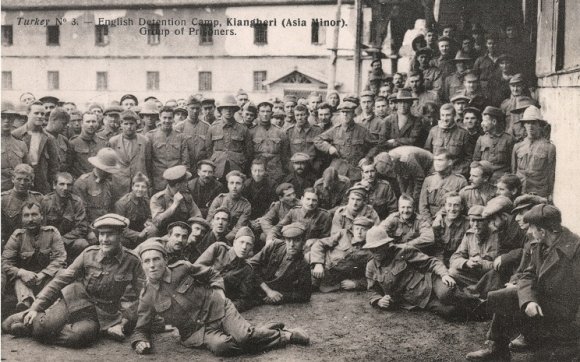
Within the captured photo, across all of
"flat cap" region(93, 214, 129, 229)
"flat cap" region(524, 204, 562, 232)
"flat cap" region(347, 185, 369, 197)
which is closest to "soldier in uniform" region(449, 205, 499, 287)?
"flat cap" region(347, 185, 369, 197)

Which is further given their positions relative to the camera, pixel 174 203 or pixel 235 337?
pixel 174 203

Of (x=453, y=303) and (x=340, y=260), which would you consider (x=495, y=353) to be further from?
(x=340, y=260)

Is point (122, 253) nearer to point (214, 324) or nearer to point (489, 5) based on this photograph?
point (214, 324)

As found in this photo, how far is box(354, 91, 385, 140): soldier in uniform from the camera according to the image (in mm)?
9305

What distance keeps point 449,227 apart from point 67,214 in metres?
4.37

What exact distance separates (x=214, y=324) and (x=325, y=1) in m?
22.4

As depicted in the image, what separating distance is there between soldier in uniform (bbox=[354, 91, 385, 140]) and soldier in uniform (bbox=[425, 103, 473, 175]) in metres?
1.07

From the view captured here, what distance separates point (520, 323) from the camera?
193 inches

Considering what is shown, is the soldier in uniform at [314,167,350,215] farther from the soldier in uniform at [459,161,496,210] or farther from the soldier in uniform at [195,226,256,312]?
the soldier in uniform at [195,226,256,312]

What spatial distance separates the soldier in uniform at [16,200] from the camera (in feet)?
20.9

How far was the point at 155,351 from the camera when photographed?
526 centimetres

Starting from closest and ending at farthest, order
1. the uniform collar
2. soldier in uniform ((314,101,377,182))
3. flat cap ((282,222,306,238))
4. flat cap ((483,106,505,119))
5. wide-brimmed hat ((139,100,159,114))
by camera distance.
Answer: the uniform collar → flat cap ((282,222,306,238)) → flat cap ((483,106,505,119)) → soldier in uniform ((314,101,377,182)) → wide-brimmed hat ((139,100,159,114))

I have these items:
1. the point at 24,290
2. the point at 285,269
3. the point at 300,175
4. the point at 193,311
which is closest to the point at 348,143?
the point at 300,175

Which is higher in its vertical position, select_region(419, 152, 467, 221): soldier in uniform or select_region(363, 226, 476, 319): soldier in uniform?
select_region(419, 152, 467, 221): soldier in uniform
